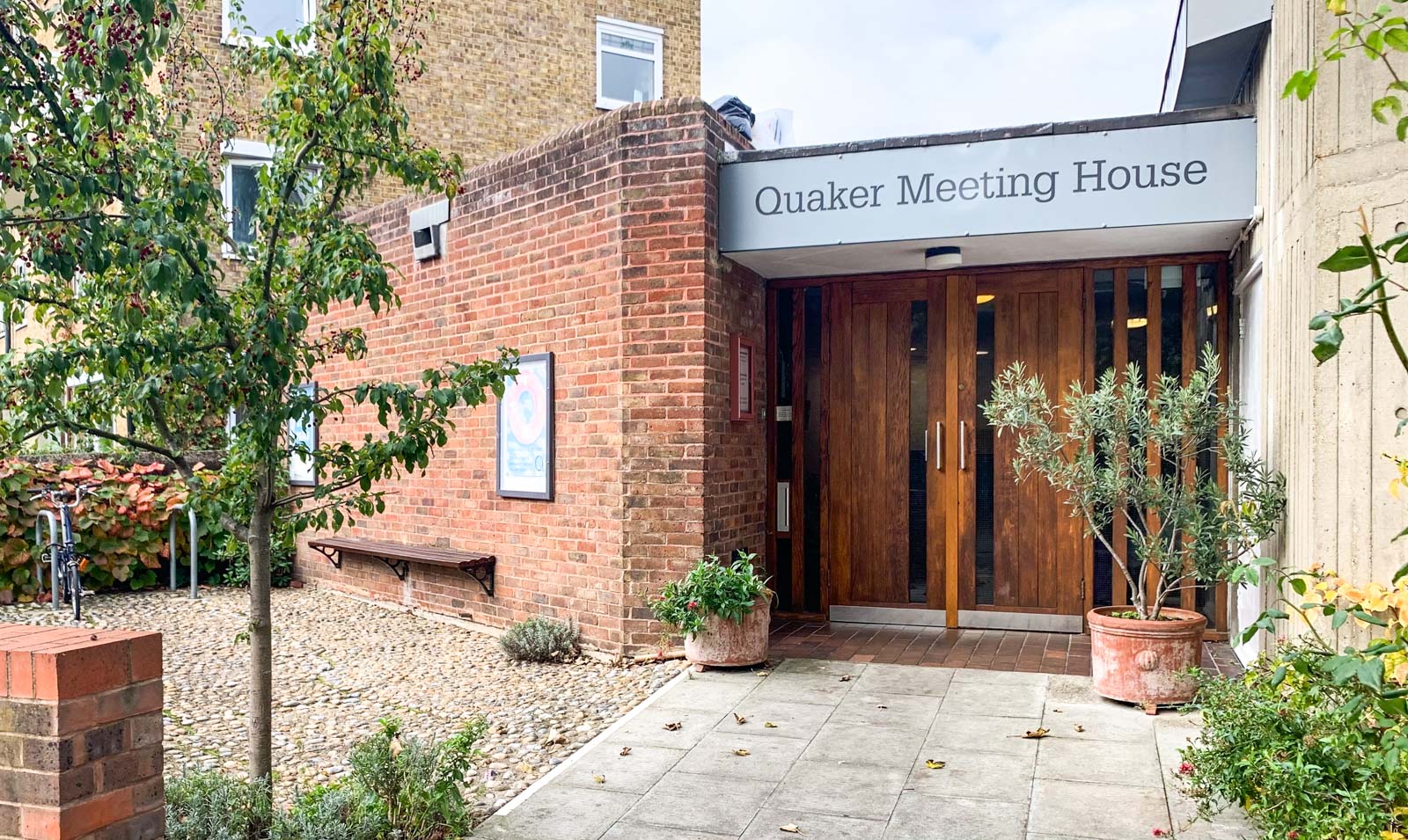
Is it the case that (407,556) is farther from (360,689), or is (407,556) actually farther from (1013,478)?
(1013,478)

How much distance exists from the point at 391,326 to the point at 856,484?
4105mm

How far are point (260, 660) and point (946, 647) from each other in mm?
4394

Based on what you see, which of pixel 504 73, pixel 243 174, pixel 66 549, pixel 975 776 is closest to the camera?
pixel 975 776

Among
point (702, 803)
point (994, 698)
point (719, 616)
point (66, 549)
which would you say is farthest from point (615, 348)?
point (66, 549)

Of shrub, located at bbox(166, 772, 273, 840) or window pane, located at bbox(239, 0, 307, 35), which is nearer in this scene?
shrub, located at bbox(166, 772, 273, 840)

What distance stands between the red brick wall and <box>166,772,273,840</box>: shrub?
10.6ft

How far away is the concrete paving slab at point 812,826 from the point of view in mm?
3787


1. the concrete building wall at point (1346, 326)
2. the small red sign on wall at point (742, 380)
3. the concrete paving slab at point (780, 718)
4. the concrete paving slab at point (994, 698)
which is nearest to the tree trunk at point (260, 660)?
the concrete paving slab at point (780, 718)

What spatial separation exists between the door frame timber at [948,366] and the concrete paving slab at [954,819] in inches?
135

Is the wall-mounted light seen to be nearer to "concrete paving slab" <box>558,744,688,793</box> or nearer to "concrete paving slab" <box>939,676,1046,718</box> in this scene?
"concrete paving slab" <box>939,676,1046,718</box>

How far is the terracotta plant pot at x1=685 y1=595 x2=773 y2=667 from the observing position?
6180 mm

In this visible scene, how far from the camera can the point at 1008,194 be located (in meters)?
6.28

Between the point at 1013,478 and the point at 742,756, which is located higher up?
the point at 1013,478

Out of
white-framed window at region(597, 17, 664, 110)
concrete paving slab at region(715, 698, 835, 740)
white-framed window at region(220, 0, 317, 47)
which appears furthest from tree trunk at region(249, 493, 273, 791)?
white-framed window at region(597, 17, 664, 110)
